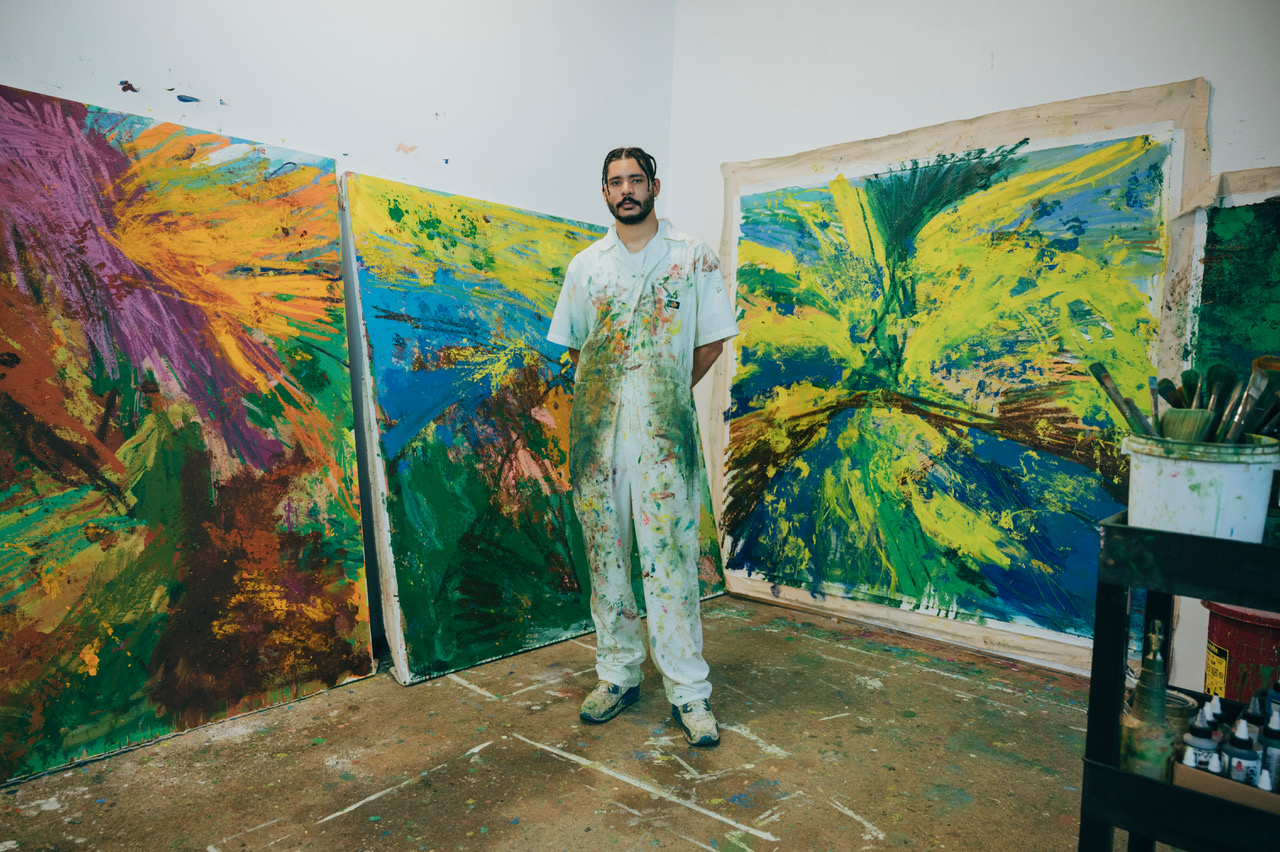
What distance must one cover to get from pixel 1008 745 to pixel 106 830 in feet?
7.45

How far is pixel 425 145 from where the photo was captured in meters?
2.75

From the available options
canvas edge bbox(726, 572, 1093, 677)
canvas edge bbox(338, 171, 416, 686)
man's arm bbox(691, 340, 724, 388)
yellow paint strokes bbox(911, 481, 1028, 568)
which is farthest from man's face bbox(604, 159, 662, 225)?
canvas edge bbox(726, 572, 1093, 677)

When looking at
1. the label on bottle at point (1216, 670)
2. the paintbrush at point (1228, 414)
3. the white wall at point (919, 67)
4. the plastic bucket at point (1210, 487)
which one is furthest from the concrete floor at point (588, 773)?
the white wall at point (919, 67)

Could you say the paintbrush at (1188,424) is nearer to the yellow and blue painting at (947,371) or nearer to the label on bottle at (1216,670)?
the label on bottle at (1216,670)

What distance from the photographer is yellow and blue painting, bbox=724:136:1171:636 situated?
2.58 meters

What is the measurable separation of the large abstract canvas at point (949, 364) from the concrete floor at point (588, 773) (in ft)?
1.72

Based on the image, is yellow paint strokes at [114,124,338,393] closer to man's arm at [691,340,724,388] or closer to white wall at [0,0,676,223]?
white wall at [0,0,676,223]

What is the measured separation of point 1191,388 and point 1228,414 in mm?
94

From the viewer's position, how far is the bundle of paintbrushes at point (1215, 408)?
1.15 m

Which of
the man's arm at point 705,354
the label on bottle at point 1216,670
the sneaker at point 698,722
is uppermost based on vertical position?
the man's arm at point 705,354

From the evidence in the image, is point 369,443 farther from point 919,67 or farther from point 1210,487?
point 919,67

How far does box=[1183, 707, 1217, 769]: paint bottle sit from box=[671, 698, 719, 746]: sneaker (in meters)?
1.15

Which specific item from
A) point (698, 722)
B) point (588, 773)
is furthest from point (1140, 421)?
point (588, 773)

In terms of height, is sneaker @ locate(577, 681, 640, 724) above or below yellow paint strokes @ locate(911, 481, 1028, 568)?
below
